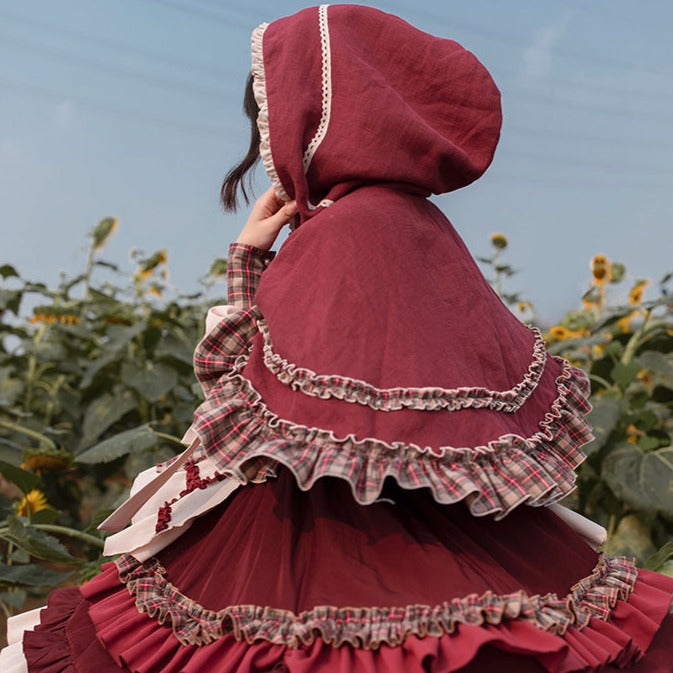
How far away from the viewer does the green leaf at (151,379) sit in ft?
11.5

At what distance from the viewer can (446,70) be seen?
5.29 ft

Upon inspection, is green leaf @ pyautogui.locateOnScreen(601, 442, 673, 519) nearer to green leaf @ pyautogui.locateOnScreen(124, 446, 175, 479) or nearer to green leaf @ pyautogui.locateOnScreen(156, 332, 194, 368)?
green leaf @ pyautogui.locateOnScreen(124, 446, 175, 479)

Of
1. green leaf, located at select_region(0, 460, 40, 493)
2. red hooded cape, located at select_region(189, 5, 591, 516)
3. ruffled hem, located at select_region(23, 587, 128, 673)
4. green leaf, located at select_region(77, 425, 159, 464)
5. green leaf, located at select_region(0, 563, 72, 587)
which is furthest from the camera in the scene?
green leaf, located at select_region(77, 425, 159, 464)

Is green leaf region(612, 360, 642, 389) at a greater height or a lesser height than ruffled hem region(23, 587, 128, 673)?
greater

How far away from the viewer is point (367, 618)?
4.17 feet

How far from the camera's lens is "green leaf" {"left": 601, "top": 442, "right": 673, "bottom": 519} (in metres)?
2.69

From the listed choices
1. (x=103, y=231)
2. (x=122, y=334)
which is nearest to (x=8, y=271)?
(x=122, y=334)

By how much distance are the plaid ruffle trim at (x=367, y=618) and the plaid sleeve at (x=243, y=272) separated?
1.87 ft

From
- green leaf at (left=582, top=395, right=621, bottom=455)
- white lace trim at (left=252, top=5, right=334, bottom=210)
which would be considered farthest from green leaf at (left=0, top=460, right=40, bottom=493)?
green leaf at (left=582, top=395, right=621, bottom=455)

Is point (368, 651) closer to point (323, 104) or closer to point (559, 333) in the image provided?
point (323, 104)

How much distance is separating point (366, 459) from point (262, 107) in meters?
0.65

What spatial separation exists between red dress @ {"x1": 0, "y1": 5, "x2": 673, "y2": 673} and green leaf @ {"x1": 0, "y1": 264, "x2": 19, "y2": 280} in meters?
2.16

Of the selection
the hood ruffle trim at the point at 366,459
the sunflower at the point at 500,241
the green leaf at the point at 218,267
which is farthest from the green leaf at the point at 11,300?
the hood ruffle trim at the point at 366,459

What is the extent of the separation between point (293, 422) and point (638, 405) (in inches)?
83.4
